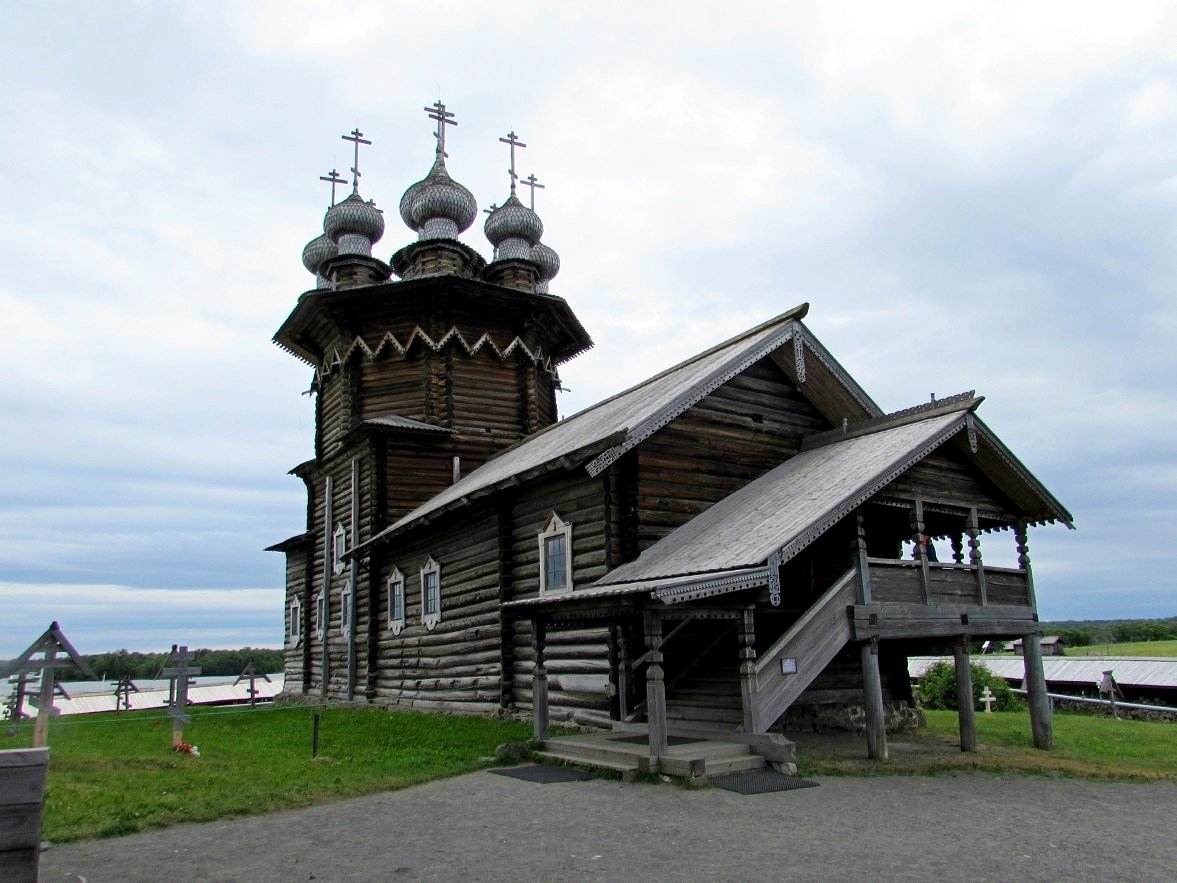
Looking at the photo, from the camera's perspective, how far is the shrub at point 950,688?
25698 millimetres

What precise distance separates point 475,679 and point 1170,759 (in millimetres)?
12343

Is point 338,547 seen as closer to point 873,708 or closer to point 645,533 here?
point 645,533

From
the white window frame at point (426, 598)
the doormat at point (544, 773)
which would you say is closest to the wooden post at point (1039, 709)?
the doormat at point (544, 773)

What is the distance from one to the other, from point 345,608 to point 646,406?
13.3 m

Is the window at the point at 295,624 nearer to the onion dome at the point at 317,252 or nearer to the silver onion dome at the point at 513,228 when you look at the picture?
the onion dome at the point at 317,252

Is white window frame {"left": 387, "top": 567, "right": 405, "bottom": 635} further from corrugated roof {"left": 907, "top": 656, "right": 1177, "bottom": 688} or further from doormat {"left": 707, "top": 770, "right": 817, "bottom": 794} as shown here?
corrugated roof {"left": 907, "top": 656, "right": 1177, "bottom": 688}

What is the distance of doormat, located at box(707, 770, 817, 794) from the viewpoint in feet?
32.6

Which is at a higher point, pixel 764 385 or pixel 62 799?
pixel 764 385

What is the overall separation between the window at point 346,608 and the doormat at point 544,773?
45.5 feet

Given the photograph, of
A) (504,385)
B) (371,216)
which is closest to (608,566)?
(504,385)

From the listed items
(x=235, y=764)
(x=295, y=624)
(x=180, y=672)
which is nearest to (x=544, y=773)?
(x=235, y=764)

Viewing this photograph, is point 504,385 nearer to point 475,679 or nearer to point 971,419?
point 475,679

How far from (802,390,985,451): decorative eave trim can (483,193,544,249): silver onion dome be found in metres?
15.6

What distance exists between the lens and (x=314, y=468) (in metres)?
28.9
